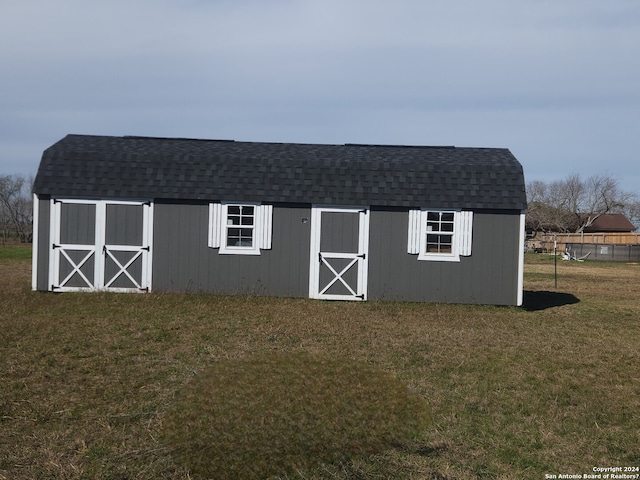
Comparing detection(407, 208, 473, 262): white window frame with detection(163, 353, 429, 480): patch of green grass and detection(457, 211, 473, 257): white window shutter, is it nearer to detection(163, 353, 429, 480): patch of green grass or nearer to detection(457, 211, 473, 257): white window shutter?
detection(457, 211, 473, 257): white window shutter

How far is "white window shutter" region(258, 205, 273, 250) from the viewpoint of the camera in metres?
15.7

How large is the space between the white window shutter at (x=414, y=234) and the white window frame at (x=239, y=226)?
11.2 ft

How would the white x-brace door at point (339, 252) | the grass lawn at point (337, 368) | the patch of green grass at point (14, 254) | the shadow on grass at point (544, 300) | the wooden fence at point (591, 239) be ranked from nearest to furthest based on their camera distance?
the grass lawn at point (337, 368)
the white x-brace door at point (339, 252)
the shadow on grass at point (544, 300)
the patch of green grass at point (14, 254)
the wooden fence at point (591, 239)

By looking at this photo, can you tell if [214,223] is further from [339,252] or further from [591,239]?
[591,239]

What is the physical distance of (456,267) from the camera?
51.0ft

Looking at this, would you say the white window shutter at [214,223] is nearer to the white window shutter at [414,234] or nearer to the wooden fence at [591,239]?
the white window shutter at [414,234]

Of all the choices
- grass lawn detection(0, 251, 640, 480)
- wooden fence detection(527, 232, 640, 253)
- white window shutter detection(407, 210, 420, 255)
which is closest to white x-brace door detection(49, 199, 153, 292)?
grass lawn detection(0, 251, 640, 480)

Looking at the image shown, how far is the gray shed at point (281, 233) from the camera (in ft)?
50.9

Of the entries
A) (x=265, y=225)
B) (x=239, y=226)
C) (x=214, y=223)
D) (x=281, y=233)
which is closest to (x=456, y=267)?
(x=281, y=233)

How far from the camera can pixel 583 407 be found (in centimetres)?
666

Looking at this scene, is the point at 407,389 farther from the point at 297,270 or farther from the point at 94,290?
the point at 94,290

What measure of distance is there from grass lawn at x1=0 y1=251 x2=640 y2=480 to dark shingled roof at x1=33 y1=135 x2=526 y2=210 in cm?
256

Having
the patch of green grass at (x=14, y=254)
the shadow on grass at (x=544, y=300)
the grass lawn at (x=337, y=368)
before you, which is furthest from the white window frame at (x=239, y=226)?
the patch of green grass at (x=14, y=254)

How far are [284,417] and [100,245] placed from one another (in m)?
10.9
